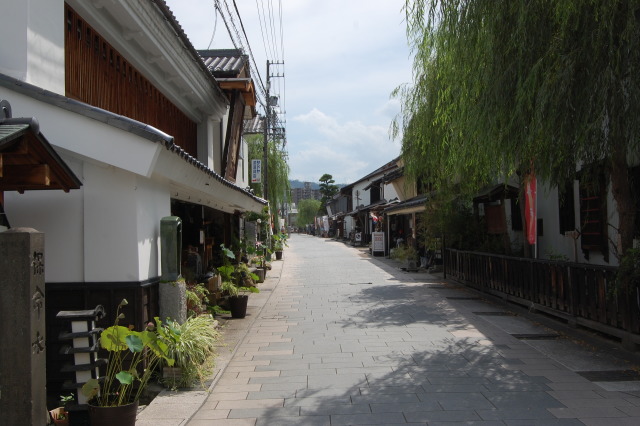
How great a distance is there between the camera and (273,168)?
3081 cm

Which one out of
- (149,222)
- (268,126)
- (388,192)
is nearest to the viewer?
(149,222)

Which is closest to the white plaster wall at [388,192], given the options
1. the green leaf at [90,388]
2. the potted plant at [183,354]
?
the potted plant at [183,354]

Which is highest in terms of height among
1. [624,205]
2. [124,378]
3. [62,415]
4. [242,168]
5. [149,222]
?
[242,168]

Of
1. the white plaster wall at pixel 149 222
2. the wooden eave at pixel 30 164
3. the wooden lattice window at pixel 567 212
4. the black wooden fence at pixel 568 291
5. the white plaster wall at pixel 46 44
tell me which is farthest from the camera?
the wooden lattice window at pixel 567 212

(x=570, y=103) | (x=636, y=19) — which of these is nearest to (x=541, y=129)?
(x=570, y=103)

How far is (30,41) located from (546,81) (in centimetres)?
620

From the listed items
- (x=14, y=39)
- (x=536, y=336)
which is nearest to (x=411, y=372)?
(x=536, y=336)

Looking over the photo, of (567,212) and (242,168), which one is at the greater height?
(242,168)

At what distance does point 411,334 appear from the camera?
29.8 ft

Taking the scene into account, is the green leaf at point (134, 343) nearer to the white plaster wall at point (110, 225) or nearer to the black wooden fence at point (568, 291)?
the white plaster wall at point (110, 225)

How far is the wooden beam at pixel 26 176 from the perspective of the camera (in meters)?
4.77

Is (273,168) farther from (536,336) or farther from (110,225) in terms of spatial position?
(110,225)

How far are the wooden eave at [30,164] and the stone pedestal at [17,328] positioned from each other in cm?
99

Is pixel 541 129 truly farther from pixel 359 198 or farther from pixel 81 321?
pixel 359 198
